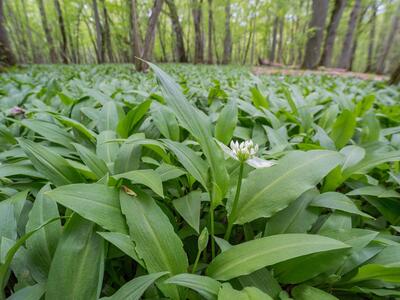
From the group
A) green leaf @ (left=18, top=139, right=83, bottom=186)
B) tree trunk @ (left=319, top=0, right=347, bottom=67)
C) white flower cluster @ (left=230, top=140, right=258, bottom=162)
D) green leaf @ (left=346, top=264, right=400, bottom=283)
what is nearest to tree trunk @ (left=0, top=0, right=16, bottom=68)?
green leaf @ (left=18, top=139, right=83, bottom=186)

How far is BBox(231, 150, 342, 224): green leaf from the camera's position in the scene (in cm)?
73

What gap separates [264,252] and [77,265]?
1.38ft

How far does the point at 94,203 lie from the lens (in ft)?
2.11

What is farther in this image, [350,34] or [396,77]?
[350,34]

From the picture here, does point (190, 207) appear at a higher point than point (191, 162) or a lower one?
lower

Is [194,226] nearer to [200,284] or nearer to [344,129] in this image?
[200,284]

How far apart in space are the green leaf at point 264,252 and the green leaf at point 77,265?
26 cm

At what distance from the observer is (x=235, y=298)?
50cm

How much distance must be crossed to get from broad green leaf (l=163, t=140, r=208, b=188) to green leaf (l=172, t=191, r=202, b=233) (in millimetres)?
87

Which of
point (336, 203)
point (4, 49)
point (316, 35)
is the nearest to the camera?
point (336, 203)

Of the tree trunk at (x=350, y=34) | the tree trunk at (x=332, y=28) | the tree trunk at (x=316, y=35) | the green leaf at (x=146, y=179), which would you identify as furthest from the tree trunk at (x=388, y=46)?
the green leaf at (x=146, y=179)

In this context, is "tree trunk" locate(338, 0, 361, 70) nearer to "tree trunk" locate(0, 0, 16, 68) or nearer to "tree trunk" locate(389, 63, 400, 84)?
"tree trunk" locate(389, 63, 400, 84)

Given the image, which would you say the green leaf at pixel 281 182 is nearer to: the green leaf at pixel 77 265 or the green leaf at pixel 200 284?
the green leaf at pixel 200 284

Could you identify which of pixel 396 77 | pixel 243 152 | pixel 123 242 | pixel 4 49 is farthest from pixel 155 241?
pixel 4 49
